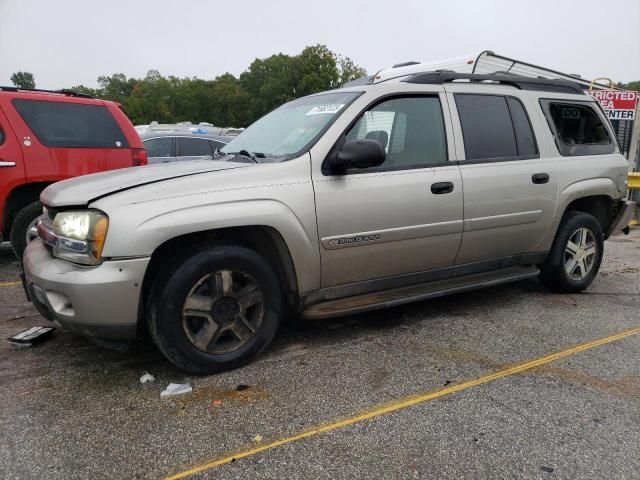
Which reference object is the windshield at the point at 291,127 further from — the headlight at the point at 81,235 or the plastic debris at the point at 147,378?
the plastic debris at the point at 147,378

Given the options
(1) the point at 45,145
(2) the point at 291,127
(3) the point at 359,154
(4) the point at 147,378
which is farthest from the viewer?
(1) the point at 45,145

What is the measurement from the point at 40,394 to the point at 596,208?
4718 mm

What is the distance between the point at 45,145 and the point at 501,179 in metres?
4.45

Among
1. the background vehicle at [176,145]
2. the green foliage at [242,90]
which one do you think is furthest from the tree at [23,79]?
the background vehicle at [176,145]

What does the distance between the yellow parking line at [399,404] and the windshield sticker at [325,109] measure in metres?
1.89

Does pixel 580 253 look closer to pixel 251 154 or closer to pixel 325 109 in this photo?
pixel 325 109

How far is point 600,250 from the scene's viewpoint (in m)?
4.74

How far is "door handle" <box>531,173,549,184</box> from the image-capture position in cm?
406

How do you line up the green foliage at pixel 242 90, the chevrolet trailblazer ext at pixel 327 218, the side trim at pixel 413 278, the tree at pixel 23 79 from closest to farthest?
the chevrolet trailblazer ext at pixel 327 218, the side trim at pixel 413 278, the green foliage at pixel 242 90, the tree at pixel 23 79

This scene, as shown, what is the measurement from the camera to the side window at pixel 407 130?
11.4 feet

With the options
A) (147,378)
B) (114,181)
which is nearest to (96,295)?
(147,378)

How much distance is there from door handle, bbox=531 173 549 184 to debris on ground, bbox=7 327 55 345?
376cm

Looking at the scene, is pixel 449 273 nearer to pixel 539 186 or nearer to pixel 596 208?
pixel 539 186

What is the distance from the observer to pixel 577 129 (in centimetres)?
458
